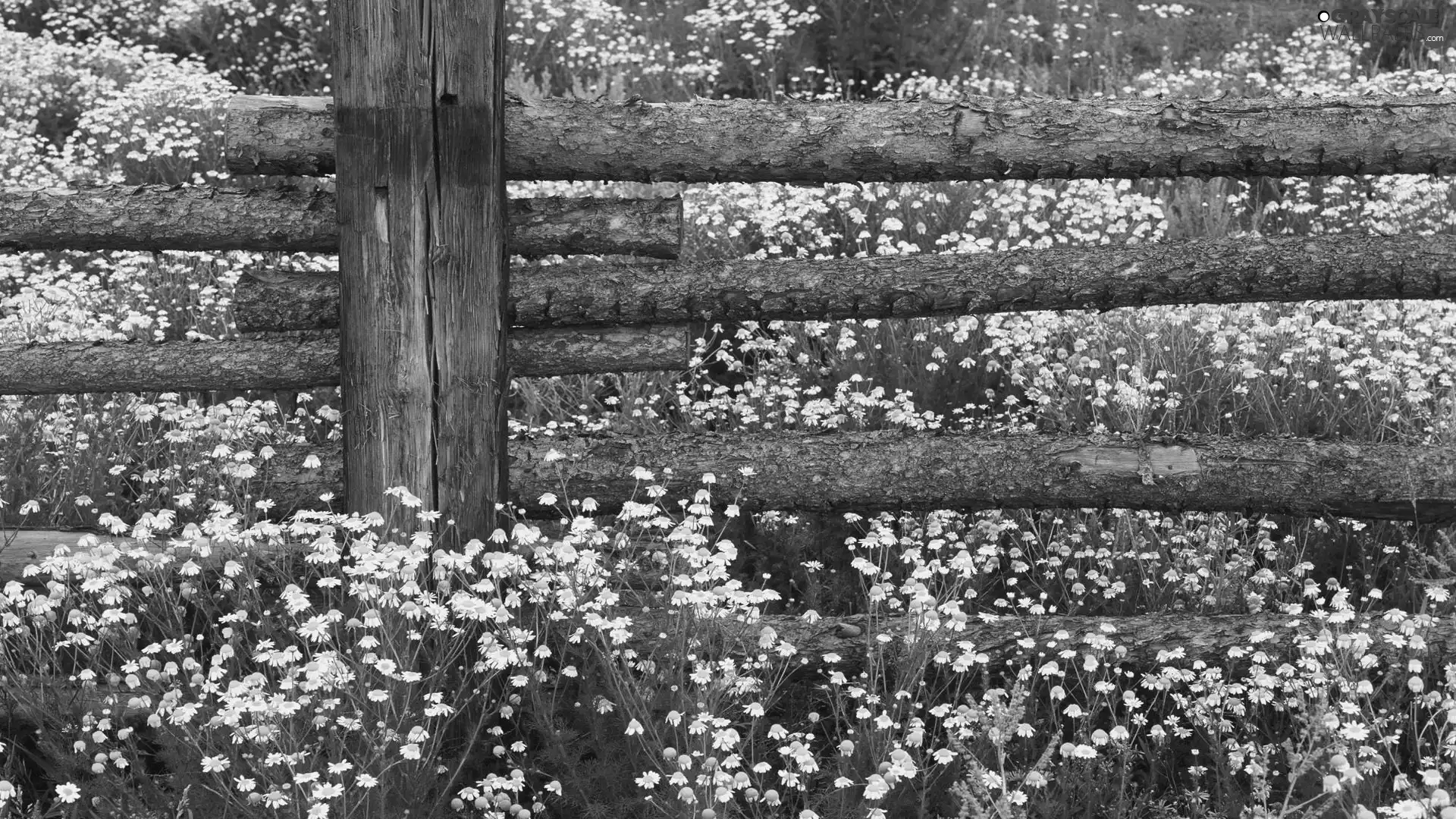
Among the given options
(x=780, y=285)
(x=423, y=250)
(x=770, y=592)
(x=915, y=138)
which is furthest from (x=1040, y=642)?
(x=423, y=250)

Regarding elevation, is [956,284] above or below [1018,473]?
above

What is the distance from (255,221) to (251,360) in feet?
1.51

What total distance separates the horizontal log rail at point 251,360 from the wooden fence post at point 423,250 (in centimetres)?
36

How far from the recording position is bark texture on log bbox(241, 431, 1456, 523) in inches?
155

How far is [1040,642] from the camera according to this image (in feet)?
12.0

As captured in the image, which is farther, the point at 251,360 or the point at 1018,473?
the point at 251,360

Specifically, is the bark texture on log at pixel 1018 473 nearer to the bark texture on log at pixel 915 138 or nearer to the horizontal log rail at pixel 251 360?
the horizontal log rail at pixel 251 360

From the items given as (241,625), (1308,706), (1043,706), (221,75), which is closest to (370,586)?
(241,625)

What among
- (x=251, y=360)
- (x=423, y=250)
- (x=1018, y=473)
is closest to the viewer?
(x=423, y=250)

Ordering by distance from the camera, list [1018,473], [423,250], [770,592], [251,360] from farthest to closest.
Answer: [251,360], [1018,473], [423,250], [770,592]

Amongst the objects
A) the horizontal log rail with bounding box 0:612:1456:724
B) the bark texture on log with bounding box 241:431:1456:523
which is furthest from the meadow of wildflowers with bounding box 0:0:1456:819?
the bark texture on log with bounding box 241:431:1456:523

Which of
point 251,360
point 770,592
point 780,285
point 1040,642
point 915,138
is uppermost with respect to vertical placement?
point 915,138

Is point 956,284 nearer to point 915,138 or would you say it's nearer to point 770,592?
point 915,138

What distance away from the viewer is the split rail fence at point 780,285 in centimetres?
371
